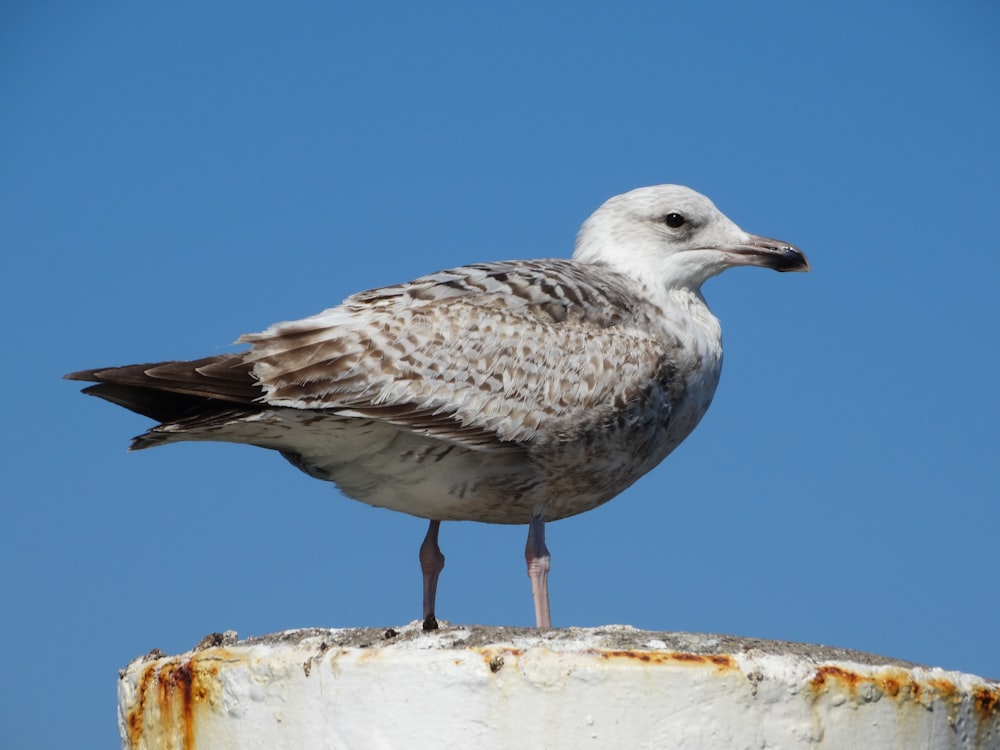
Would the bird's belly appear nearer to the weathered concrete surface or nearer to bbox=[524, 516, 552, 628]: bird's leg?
bbox=[524, 516, 552, 628]: bird's leg

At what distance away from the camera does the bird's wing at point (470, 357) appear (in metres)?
7.35

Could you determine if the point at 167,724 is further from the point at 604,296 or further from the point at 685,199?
the point at 685,199

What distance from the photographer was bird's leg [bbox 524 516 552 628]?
7910 mm

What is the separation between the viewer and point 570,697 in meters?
4.18

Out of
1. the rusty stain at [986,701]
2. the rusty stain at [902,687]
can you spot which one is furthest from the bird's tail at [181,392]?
the rusty stain at [986,701]

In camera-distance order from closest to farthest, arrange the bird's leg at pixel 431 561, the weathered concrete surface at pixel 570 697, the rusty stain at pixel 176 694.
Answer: the weathered concrete surface at pixel 570 697 < the rusty stain at pixel 176 694 < the bird's leg at pixel 431 561

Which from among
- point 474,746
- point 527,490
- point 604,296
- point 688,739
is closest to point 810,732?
point 688,739

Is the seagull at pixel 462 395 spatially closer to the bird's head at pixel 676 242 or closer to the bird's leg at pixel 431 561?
the bird's leg at pixel 431 561

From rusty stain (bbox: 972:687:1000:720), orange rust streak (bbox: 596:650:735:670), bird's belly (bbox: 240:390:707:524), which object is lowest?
rusty stain (bbox: 972:687:1000:720)

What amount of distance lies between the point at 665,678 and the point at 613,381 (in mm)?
3716

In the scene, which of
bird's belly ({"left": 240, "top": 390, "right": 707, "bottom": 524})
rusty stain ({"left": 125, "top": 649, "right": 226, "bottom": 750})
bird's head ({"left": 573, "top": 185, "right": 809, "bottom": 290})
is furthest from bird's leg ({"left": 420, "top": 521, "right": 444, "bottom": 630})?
rusty stain ({"left": 125, "top": 649, "right": 226, "bottom": 750})

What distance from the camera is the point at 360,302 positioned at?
315 inches

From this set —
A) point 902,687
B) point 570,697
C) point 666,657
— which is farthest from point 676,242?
point 570,697

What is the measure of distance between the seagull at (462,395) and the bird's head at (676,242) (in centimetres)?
79
